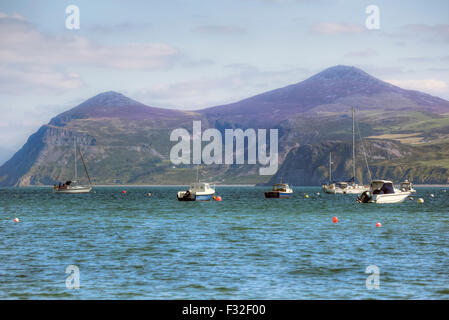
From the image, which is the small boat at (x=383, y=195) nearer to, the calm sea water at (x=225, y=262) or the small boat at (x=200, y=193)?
the small boat at (x=200, y=193)

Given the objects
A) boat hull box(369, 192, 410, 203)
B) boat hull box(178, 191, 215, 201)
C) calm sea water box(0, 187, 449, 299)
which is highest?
calm sea water box(0, 187, 449, 299)

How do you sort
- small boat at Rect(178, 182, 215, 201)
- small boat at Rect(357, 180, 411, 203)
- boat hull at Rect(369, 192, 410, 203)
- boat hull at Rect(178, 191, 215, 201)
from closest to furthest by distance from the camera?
boat hull at Rect(369, 192, 410, 203) < small boat at Rect(357, 180, 411, 203) < small boat at Rect(178, 182, 215, 201) < boat hull at Rect(178, 191, 215, 201)

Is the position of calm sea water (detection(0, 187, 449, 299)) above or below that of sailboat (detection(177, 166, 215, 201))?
above

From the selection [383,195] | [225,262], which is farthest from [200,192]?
[225,262]

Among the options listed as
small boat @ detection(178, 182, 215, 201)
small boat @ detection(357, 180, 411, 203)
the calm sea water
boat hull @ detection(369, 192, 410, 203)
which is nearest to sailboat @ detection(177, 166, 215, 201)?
small boat @ detection(178, 182, 215, 201)

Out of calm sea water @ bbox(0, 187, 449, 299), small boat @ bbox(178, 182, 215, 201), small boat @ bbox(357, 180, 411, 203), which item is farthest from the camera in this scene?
small boat @ bbox(178, 182, 215, 201)

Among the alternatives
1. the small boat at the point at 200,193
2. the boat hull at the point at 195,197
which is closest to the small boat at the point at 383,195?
the small boat at the point at 200,193

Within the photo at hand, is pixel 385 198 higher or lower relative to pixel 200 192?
lower

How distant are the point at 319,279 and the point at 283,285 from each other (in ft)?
9.89

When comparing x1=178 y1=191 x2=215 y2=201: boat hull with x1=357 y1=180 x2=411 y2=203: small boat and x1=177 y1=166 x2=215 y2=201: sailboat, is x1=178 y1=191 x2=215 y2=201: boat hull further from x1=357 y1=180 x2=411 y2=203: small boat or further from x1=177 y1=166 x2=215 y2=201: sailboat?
x1=357 y1=180 x2=411 y2=203: small boat

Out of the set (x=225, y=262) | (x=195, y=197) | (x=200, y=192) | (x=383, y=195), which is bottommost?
(x=195, y=197)

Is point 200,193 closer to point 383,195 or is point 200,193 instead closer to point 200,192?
point 200,192
